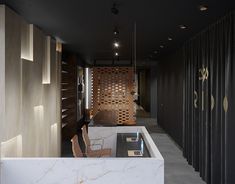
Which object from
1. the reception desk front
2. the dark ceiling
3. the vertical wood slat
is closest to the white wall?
the dark ceiling

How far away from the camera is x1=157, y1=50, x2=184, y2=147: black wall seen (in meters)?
7.87

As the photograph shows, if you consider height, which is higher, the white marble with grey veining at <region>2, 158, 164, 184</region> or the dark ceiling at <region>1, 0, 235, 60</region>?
the dark ceiling at <region>1, 0, 235, 60</region>

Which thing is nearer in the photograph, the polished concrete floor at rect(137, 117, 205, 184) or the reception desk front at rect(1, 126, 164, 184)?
the reception desk front at rect(1, 126, 164, 184)

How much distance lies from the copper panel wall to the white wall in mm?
4222

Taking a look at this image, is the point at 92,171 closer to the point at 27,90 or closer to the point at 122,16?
the point at 27,90

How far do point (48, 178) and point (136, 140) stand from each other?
2.12 m

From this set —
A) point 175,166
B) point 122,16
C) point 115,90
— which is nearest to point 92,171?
point 122,16

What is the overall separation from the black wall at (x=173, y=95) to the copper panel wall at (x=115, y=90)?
47.5 inches

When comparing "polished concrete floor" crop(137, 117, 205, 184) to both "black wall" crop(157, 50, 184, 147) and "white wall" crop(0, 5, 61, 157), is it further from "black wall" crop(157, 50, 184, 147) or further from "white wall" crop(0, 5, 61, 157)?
"white wall" crop(0, 5, 61, 157)

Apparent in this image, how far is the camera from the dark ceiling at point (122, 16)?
140 inches

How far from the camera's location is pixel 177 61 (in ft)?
27.1

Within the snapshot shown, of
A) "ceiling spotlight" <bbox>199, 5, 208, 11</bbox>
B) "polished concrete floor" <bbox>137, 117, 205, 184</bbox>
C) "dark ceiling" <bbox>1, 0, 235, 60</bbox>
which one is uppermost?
"dark ceiling" <bbox>1, 0, 235, 60</bbox>

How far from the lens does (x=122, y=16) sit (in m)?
4.18

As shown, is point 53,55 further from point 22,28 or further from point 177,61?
point 177,61
